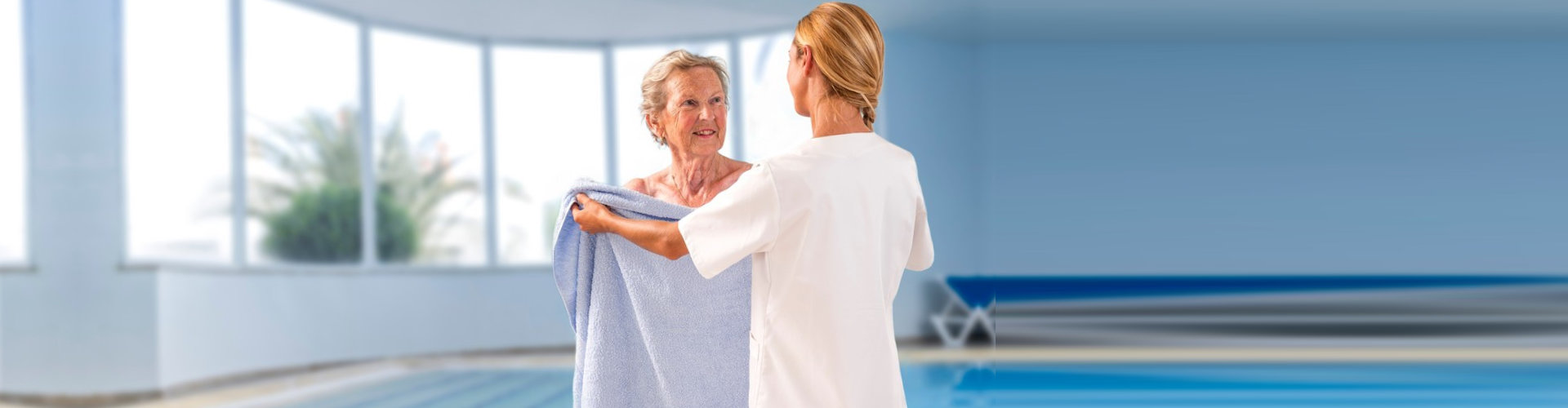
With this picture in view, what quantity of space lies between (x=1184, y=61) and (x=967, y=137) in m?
3.67

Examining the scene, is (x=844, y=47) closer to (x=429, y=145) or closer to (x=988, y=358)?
(x=988, y=358)

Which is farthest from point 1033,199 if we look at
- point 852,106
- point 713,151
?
point 852,106

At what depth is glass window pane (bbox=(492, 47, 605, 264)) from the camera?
7.43m

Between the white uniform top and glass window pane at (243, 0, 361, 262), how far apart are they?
5387mm

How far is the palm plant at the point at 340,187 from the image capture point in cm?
607

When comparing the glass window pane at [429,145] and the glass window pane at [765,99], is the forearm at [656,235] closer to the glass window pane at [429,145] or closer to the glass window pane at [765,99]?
the glass window pane at [429,145]

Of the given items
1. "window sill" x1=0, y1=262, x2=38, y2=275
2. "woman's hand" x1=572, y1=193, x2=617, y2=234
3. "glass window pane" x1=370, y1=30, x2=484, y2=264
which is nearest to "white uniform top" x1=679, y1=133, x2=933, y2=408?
"woman's hand" x1=572, y1=193, x2=617, y2=234

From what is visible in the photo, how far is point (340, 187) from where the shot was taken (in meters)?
6.56

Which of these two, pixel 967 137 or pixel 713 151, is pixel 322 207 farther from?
pixel 713 151

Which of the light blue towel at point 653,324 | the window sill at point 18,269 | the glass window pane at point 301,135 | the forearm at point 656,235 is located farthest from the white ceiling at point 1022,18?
the forearm at point 656,235

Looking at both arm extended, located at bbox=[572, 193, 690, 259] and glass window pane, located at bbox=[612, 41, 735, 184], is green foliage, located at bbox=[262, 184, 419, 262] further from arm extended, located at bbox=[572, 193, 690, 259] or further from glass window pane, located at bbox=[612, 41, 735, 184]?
arm extended, located at bbox=[572, 193, 690, 259]

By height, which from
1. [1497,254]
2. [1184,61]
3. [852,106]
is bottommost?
[1497,254]

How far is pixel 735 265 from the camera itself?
1.44m

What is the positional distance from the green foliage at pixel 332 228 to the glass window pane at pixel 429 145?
12mm
